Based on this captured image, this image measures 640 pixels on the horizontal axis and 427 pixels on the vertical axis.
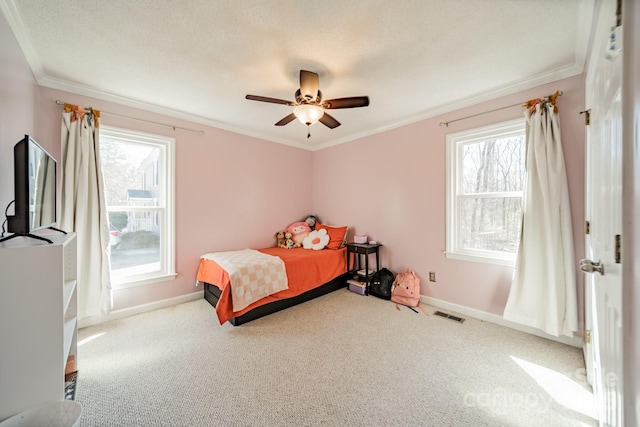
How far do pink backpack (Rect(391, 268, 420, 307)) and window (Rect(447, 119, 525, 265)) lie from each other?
55 cm

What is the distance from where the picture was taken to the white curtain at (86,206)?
2369 mm

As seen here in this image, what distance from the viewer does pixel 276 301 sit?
290 cm

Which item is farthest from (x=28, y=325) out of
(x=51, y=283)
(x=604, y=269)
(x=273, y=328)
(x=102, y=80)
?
(x=604, y=269)

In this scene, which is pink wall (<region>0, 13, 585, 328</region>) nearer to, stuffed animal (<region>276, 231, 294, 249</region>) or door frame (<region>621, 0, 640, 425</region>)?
stuffed animal (<region>276, 231, 294, 249</region>)

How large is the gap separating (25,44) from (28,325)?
6.85 feet

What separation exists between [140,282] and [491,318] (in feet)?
13.0

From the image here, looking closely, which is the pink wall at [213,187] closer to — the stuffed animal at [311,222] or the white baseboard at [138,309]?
the white baseboard at [138,309]

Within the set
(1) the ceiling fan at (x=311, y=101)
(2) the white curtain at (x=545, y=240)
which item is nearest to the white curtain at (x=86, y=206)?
(1) the ceiling fan at (x=311, y=101)

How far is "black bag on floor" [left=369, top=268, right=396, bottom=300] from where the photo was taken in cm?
324

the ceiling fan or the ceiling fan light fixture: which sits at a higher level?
the ceiling fan

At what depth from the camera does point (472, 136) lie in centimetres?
277

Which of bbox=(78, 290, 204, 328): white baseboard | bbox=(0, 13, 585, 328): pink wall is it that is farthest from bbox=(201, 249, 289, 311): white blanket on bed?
bbox=(0, 13, 585, 328): pink wall

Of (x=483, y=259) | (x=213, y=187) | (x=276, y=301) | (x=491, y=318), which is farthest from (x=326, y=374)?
(x=213, y=187)

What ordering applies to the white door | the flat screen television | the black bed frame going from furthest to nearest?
the black bed frame, the flat screen television, the white door
